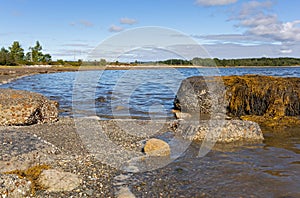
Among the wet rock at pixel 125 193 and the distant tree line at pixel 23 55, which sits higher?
the distant tree line at pixel 23 55

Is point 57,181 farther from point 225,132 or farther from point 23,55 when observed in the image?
point 23,55

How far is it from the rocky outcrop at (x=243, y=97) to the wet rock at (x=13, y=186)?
804cm

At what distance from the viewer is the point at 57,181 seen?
4617mm

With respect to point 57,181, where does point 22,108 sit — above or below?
above

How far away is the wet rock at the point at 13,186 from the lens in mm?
4113

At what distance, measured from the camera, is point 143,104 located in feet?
50.8

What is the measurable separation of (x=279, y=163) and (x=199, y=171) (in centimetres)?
177

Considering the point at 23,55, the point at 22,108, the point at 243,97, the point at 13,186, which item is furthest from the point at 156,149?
the point at 23,55

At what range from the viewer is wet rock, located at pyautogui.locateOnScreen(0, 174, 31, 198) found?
411cm

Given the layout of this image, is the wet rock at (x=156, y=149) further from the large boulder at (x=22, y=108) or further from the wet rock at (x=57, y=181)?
the large boulder at (x=22, y=108)

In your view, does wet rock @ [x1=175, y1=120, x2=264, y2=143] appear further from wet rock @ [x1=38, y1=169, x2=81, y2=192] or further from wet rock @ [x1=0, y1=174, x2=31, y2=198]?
wet rock @ [x1=0, y1=174, x2=31, y2=198]

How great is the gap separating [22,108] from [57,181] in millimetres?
4291

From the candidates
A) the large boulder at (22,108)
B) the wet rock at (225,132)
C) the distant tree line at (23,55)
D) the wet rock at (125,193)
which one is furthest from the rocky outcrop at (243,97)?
the distant tree line at (23,55)

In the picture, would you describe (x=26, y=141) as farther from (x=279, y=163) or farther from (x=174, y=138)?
(x=279, y=163)
